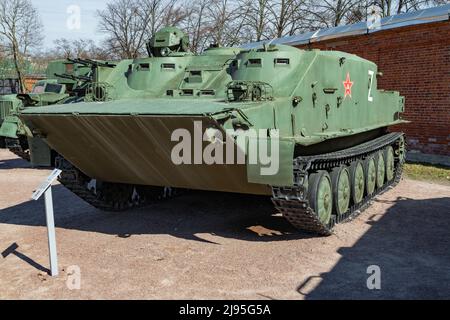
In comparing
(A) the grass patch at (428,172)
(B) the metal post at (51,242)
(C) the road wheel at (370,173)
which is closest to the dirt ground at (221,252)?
(B) the metal post at (51,242)

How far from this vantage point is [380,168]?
9.73 meters

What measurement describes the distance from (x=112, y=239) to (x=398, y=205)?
4.97 m

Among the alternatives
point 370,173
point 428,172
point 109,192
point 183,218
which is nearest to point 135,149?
point 183,218

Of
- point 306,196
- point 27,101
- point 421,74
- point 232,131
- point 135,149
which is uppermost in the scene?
point 421,74

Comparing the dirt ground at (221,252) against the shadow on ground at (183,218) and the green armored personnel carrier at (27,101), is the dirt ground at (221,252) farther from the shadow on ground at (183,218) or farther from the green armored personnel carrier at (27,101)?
the green armored personnel carrier at (27,101)

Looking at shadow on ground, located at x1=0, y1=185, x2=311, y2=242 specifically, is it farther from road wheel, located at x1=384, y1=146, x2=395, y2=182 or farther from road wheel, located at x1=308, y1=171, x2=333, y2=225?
road wheel, located at x1=384, y1=146, x2=395, y2=182

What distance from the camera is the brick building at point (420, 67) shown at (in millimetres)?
13289

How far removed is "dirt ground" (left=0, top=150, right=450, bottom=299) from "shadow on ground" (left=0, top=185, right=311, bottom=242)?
0.02m

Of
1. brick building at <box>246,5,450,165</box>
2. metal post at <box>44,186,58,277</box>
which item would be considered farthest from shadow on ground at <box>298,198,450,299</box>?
brick building at <box>246,5,450,165</box>

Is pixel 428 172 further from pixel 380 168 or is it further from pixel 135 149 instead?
pixel 135 149

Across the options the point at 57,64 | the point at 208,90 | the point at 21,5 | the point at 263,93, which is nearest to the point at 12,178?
the point at 57,64

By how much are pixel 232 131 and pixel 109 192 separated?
3.65 meters

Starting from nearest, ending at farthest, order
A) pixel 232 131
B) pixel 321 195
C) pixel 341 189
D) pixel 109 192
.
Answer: pixel 232 131, pixel 321 195, pixel 341 189, pixel 109 192

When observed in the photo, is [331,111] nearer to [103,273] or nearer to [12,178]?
[103,273]
